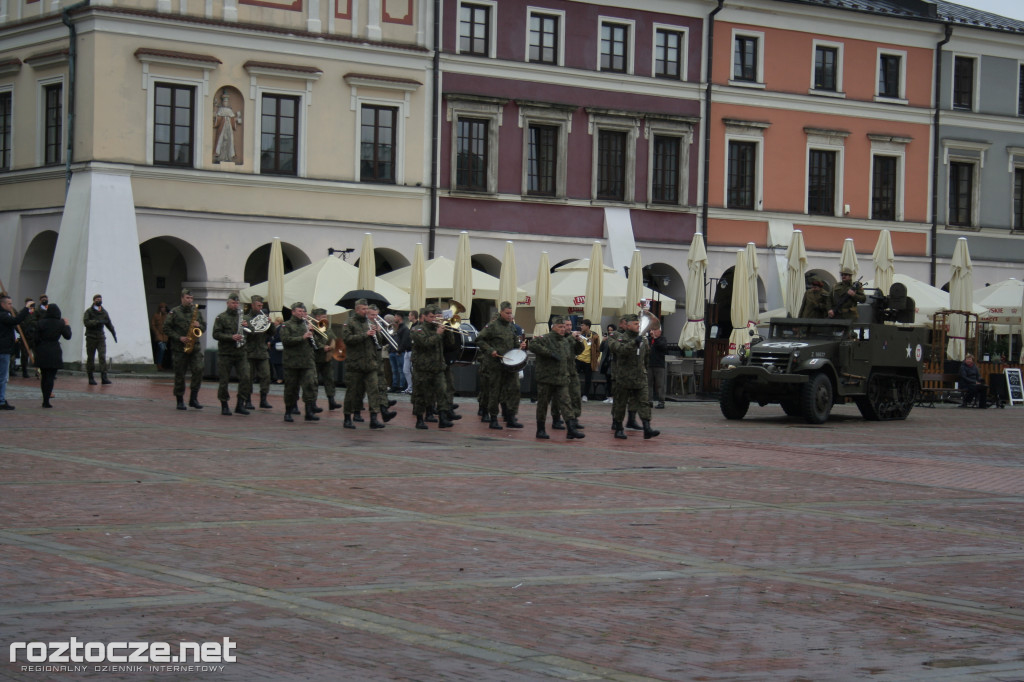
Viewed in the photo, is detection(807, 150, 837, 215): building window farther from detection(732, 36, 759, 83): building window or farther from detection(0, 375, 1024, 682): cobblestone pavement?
detection(0, 375, 1024, 682): cobblestone pavement

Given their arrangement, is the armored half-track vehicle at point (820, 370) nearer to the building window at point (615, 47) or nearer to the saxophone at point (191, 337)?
the saxophone at point (191, 337)

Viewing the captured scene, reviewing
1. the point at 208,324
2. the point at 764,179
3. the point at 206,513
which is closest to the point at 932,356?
the point at 764,179

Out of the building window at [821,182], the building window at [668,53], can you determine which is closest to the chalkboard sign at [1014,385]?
the building window at [821,182]

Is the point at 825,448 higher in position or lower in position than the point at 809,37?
lower

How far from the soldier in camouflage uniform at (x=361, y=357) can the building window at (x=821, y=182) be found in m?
26.2

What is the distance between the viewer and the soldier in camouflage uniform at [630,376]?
1983cm

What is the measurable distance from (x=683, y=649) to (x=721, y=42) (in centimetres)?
3650

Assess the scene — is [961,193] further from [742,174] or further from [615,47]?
[615,47]

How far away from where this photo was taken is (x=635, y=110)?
40.4 m

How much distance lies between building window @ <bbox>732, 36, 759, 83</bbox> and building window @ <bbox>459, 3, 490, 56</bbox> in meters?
8.13

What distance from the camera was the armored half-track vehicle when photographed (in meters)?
24.9

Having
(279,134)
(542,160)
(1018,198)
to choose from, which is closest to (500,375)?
(279,134)

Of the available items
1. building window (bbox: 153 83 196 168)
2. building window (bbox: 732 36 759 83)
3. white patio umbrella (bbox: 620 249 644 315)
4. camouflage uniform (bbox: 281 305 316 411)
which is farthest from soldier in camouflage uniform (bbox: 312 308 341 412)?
building window (bbox: 732 36 759 83)

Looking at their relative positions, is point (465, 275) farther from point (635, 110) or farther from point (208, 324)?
point (635, 110)
